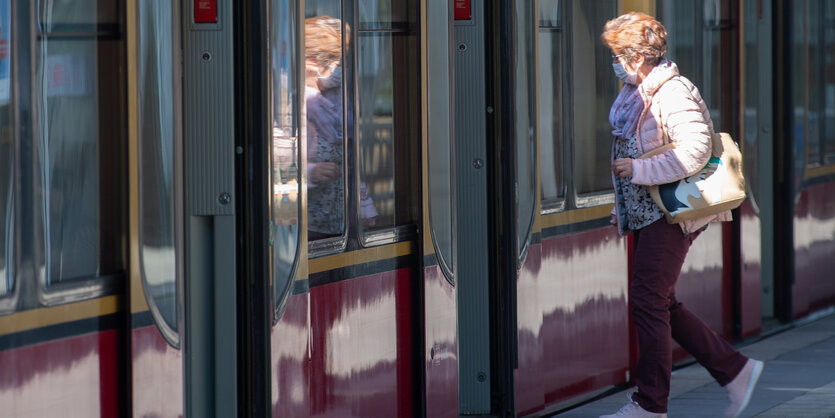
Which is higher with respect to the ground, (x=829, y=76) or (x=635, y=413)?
(x=829, y=76)

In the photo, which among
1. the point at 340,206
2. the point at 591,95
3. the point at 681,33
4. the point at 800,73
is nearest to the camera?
the point at 340,206

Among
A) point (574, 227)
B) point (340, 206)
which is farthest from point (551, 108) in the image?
point (340, 206)

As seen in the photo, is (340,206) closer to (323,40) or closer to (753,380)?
(323,40)

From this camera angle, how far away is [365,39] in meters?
5.10

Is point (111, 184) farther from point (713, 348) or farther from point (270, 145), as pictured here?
point (713, 348)

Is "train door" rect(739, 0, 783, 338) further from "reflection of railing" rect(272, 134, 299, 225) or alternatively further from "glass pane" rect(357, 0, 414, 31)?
"reflection of railing" rect(272, 134, 299, 225)

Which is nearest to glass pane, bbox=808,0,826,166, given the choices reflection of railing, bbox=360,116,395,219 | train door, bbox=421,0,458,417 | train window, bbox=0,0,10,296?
train door, bbox=421,0,458,417

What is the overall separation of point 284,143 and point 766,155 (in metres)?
5.48

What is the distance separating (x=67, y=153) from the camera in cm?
368

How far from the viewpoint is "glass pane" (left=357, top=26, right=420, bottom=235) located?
5.13m

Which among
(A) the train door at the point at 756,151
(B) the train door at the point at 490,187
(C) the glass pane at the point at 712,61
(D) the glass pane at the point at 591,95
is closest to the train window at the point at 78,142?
(B) the train door at the point at 490,187

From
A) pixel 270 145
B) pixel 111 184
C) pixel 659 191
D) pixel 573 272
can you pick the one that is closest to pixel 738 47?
pixel 573 272

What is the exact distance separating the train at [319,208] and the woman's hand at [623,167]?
0.55 meters

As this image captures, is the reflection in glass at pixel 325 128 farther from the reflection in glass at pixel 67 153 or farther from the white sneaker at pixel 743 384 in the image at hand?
the white sneaker at pixel 743 384
